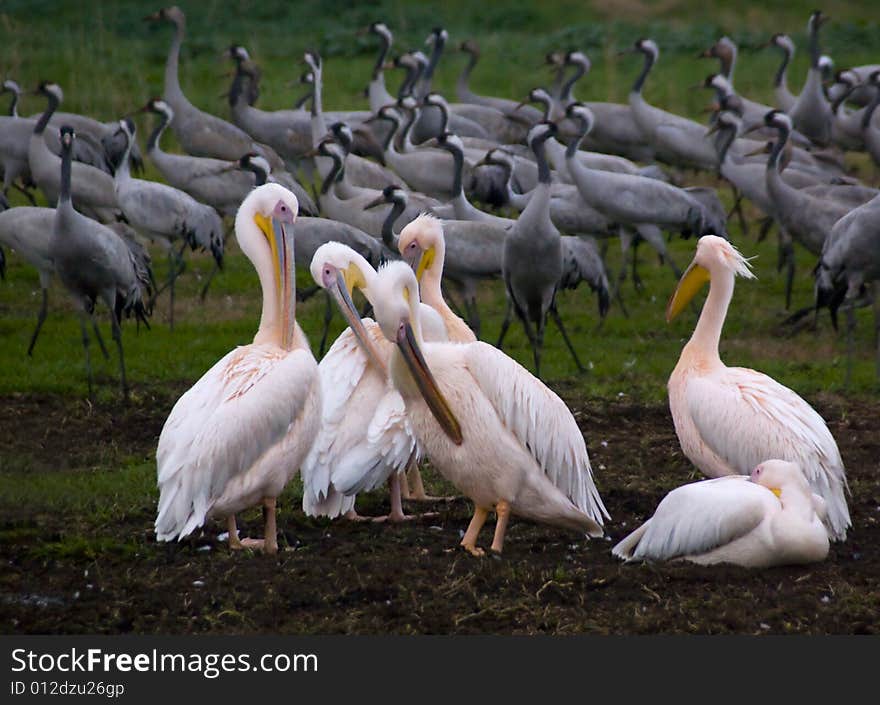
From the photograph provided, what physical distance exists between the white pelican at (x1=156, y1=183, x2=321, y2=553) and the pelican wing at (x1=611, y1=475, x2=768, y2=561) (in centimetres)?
140

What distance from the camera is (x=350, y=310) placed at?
6773 millimetres

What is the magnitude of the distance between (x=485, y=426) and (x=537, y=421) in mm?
225

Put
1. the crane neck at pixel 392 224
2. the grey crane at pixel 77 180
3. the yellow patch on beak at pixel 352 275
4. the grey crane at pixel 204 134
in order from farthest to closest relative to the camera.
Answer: the grey crane at pixel 204 134 → the grey crane at pixel 77 180 → the crane neck at pixel 392 224 → the yellow patch on beak at pixel 352 275

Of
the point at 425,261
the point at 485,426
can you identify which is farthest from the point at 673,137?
the point at 485,426

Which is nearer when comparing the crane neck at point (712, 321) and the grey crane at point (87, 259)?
the crane neck at point (712, 321)

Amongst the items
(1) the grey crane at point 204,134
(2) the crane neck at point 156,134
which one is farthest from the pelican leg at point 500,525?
(1) the grey crane at point 204,134

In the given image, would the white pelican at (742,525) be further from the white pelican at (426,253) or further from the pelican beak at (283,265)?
the white pelican at (426,253)

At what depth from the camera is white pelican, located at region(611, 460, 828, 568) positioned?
5660 mm

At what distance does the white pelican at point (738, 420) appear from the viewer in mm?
6281

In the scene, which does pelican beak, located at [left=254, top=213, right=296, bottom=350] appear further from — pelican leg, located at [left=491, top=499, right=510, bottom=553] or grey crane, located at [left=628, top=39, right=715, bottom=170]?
grey crane, located at [left=628, top=39, right=715, bottom=170]

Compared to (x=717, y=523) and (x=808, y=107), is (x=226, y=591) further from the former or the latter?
(x=808, y=107)

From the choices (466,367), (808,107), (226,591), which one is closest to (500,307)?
(808,107)

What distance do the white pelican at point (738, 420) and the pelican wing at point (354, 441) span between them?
1.23 m

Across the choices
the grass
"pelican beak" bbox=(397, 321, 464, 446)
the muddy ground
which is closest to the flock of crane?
"pelican beak" bbox=(397, 321, 464, 446)
